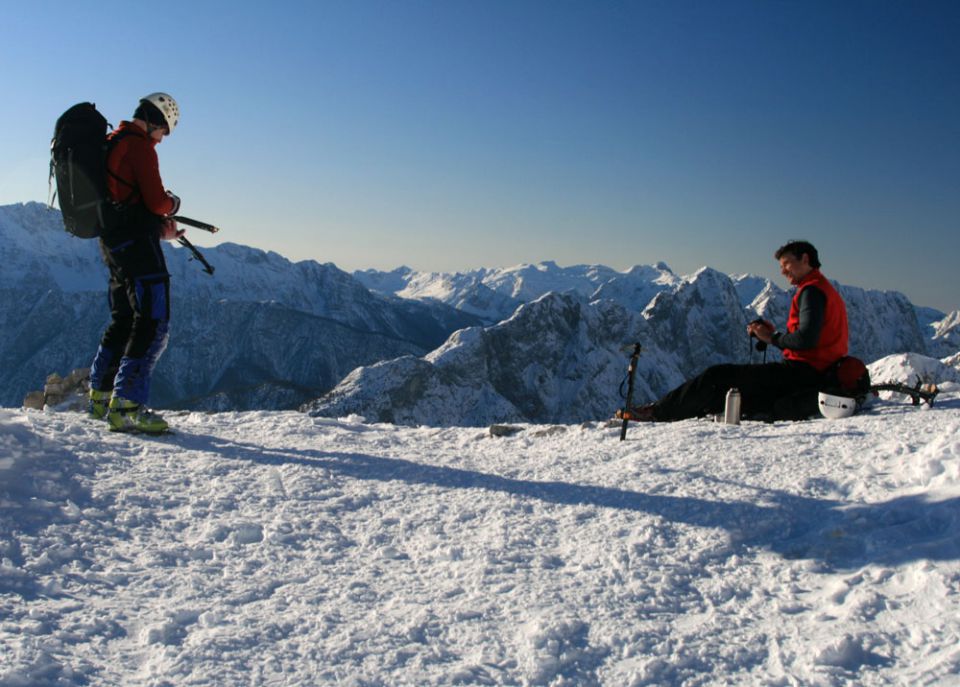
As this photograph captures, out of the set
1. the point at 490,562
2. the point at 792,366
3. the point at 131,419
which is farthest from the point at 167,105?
the point at 792,366

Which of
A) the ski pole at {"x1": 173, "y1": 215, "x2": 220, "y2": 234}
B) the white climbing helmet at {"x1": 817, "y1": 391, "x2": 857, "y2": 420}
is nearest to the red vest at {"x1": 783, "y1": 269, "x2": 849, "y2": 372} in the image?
the white climbing helmet at {"x1": 817, "y1": 391, "x2": 857, "y2": 420}

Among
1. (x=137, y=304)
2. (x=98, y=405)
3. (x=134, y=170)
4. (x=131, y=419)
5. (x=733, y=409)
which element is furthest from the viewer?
(x=733, y=409)

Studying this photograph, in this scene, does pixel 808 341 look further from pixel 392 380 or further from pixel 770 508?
pixel 392 380

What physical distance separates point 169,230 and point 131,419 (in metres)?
2.64

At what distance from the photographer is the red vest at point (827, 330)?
29.9 ft

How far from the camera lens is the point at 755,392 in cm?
953

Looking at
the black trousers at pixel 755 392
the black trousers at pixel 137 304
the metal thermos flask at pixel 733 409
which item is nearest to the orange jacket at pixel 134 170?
the black trousers at pixel 137 304

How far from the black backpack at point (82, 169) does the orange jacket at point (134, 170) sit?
0.34 ft

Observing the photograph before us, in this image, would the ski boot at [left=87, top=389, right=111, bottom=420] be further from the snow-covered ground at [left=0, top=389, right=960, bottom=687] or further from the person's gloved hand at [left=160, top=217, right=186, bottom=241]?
the person's gloved hand at [left=160, top=217, right=186, bottom=241]

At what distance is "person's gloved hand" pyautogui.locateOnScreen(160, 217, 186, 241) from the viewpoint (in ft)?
28.0

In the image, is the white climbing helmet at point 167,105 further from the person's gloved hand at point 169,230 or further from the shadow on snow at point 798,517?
the shadow on snow at point 798,517

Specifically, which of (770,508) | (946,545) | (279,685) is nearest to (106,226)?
(279,685)

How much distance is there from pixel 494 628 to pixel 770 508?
9.79 feet

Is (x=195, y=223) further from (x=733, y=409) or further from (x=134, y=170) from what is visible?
(x=733, y=409)
